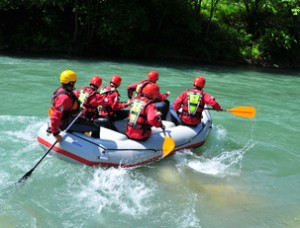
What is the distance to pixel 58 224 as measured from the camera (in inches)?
155

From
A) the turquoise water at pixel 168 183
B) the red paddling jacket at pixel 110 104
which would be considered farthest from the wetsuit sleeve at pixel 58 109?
the red paddling jacket at pixel 110 104

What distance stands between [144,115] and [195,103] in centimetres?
124

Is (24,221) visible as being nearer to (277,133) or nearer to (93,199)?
(93,199)

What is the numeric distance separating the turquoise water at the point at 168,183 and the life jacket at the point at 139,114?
2.22 ft

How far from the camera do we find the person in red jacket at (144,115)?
15.5 ft

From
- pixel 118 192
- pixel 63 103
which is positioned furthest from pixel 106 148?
pixel 63 103

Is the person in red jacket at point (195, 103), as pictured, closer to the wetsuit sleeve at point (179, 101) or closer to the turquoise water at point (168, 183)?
the wetsuit sleeve at point (179, 101)

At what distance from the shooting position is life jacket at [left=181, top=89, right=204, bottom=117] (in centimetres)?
580

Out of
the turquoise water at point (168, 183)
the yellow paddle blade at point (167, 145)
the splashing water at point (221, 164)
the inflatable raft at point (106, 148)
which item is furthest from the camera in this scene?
the splashing water at point (221, 164)

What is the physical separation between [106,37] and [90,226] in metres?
13.1

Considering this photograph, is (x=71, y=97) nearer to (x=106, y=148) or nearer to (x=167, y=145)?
(x=106, y=148)

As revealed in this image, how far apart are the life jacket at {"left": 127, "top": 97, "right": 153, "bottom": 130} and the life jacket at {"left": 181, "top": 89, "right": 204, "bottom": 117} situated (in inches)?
41.3

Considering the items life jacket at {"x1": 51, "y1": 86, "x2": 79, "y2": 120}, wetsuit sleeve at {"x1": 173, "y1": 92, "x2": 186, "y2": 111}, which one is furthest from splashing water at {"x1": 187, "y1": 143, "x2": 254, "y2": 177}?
life jacket at {"x1": 51, "y1": 86, "x2": 79, "y2": 120}

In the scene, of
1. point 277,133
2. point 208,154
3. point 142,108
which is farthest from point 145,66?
point 142,108
